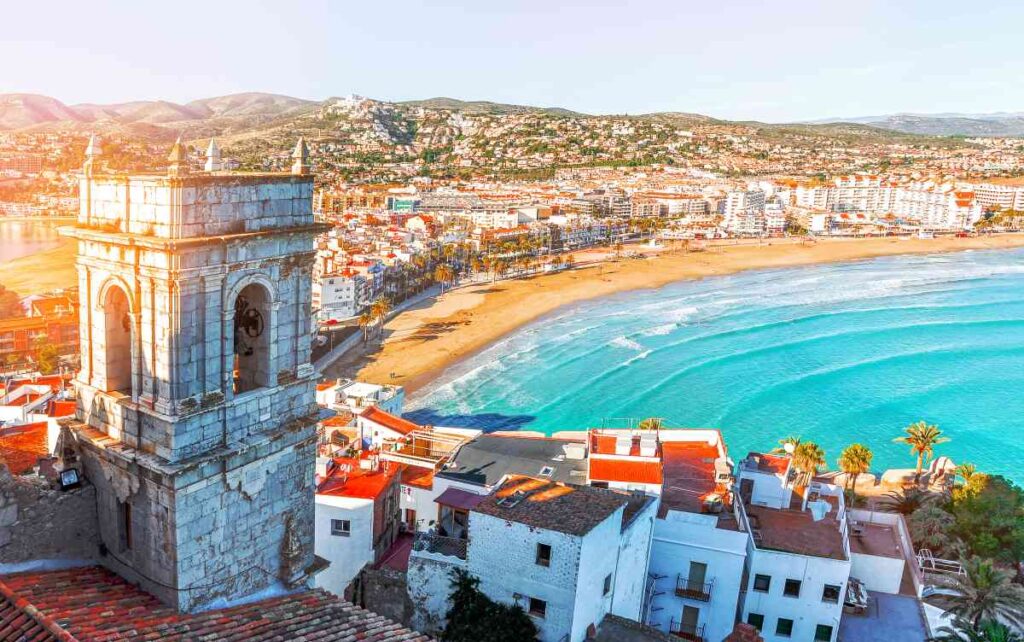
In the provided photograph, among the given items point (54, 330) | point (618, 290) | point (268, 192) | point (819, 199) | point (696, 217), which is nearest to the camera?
point (268, 192)

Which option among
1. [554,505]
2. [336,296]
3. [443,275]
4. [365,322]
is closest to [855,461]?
[554,505]

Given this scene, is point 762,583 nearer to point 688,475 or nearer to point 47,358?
point 688,475

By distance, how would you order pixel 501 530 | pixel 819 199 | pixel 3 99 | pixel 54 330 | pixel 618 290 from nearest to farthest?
pixel 501 530 → pixel 54 330 → pixel 618 290 → pixel 3 99 → pixel 819 199

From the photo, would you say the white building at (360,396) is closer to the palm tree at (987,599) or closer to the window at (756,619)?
the window at (756,619)

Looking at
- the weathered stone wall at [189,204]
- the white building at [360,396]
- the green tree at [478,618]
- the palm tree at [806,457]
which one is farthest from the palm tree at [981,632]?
the white building at [360,396]

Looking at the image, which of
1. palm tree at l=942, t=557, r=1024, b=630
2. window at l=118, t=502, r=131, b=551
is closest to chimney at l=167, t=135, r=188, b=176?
window at l=118, t=502, r=131, b=551

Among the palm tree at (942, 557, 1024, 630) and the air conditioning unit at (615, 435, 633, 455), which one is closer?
Result: the palm tree at (942, 557, 1024, 630)

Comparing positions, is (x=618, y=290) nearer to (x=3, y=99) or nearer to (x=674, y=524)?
(x=674, y=524)

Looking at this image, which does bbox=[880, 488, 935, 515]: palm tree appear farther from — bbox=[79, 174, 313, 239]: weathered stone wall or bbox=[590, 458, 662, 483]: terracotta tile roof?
Answer: bbox=[79, 174, 313, 239]: weathered stone wall

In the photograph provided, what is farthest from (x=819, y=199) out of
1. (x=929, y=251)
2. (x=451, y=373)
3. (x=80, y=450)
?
(x=80, y=450)
